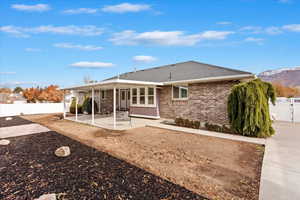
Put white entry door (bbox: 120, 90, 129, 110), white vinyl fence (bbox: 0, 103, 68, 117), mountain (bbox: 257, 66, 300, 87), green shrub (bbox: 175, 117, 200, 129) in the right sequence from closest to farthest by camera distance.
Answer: green shrub (bbox: 175, 117, 200, 129) → white entry door (bbox: 120, 90, 129, 110) → white vinyl fence (bbox: 0, 103, 68, 117) → mountain (bbox: 257, 66, 300, 87)

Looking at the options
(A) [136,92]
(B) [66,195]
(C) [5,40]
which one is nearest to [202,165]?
(B) [66,195]

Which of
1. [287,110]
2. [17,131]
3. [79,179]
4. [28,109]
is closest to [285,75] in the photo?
[287,110]

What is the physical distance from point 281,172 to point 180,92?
7871 millimetres

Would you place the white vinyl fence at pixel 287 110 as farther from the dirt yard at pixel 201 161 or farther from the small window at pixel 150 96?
the small window at pixel 150 96

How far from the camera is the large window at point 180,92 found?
10739mm

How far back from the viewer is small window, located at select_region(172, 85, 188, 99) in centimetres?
1075

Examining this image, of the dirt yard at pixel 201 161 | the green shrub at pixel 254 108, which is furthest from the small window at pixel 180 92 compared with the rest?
the dirt yard at pixel 201 161

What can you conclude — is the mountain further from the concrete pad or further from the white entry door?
the concrete pad

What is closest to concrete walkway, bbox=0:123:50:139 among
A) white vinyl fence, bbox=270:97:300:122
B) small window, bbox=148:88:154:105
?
small window, bbox=148:88:154:105

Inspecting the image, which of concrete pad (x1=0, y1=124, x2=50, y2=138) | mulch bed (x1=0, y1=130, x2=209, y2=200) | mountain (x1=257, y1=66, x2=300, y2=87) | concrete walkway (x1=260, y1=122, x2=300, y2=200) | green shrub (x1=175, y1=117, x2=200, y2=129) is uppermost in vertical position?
mountain (x1=257, y1=66, x2=300, y2=87)

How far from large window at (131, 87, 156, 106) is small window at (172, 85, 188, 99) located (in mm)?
1610

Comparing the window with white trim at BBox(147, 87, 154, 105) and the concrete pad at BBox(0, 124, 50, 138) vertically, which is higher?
the window with white trim at BBox(147, 87, 154, 105)

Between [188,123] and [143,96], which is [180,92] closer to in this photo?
[188,123]

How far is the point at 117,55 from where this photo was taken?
2039 centimetres
